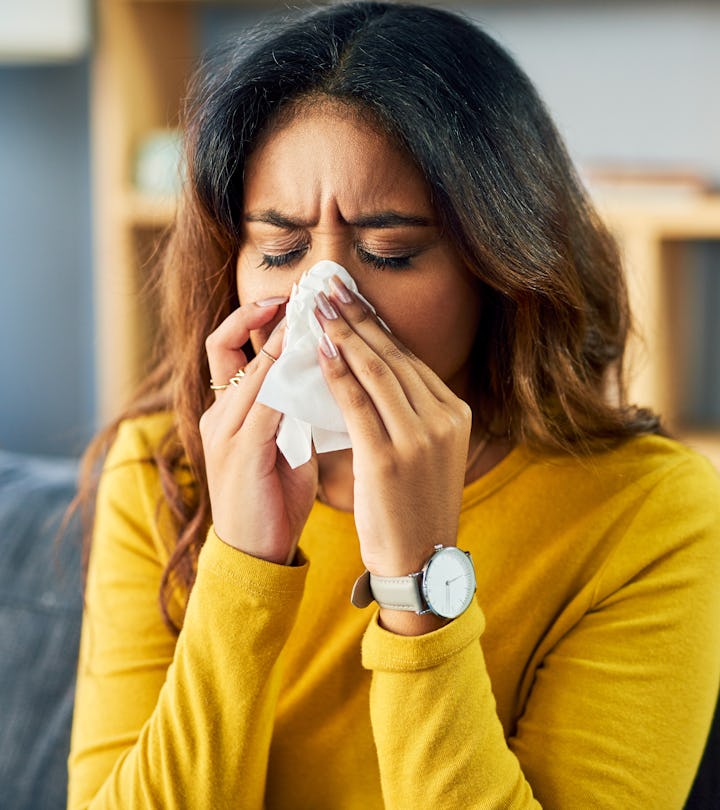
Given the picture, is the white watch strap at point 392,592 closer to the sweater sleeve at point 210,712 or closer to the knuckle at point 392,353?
the sweater sleeve at point 210,712

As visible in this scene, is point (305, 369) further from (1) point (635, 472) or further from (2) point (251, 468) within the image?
(1) point (635, 472)

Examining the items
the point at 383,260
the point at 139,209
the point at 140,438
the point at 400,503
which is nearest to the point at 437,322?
the point at 383,260

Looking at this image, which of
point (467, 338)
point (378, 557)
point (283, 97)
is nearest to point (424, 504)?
point (378, 557)

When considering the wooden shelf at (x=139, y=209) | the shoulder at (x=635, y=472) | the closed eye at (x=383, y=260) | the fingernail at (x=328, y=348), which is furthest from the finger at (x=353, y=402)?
the wooden shelf at (x=139, y=209)

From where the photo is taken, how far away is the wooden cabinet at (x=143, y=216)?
2.25 metres

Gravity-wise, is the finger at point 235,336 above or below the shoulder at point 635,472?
above

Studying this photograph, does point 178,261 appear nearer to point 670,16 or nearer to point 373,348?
point 373,348

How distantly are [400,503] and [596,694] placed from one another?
27 cm

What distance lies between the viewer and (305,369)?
96 cm

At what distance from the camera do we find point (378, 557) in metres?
0.96

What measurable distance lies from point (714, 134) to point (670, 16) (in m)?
0.28

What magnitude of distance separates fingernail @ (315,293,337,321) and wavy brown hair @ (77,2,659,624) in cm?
14

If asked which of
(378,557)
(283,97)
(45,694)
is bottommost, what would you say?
(45,694)

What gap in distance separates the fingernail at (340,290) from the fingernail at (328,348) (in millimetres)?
40
